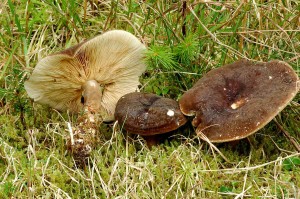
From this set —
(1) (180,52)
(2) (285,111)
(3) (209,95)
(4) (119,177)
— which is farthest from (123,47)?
(2) (285,111)

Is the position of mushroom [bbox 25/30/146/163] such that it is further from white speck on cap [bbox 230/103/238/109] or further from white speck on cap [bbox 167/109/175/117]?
white speck on cap [bbox 230/103/238/109]

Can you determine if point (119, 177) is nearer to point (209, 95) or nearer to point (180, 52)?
point (209, 95)

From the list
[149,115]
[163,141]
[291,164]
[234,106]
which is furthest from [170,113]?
[291,164]

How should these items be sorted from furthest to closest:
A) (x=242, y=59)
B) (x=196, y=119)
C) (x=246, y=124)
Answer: (x=242, y=59) < (x=196, y=119) < (x=246, y=124)

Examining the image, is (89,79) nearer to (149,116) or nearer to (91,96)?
(91,96)

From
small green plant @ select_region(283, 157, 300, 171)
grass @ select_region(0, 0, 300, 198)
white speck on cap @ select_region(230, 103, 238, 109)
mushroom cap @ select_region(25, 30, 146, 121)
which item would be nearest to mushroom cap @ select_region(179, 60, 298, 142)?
white speck on cap @ select_region(230, 103, 238, 109)

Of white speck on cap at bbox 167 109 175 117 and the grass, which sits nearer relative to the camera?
the grass
